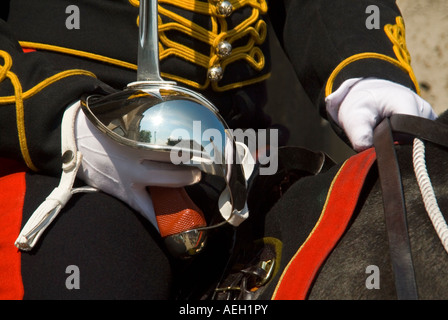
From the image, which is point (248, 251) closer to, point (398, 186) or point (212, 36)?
point (398, 186)

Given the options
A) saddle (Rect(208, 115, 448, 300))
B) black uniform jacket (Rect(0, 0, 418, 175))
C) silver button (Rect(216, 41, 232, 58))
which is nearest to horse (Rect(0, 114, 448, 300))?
saddle (Rect(208, 115, 448, 300))

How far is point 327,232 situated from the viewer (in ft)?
2.22

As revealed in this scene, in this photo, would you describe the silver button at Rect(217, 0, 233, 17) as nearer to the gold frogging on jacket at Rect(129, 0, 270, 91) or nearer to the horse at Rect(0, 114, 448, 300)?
the gold frogging on jacket at Rect(129, 0, 270, 91)

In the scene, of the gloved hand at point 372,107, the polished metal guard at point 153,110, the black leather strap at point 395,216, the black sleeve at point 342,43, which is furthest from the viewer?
the black sleeve at point 342,43

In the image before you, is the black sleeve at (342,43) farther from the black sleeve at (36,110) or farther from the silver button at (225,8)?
the black sleeve at (36,110)

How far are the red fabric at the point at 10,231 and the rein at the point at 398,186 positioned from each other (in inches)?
17.7

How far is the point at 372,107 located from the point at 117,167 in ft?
1.26

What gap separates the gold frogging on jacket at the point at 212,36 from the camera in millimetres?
934

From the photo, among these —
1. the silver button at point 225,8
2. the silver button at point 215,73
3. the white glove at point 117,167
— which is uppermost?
the silver button at point 225,8

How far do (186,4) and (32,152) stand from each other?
35 centimetres

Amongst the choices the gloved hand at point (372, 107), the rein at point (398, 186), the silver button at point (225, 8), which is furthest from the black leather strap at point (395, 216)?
the silver button at point (225, 8)

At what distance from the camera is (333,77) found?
3.30ft

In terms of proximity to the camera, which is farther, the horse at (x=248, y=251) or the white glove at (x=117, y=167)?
the white glove at (x=117, y=167)
